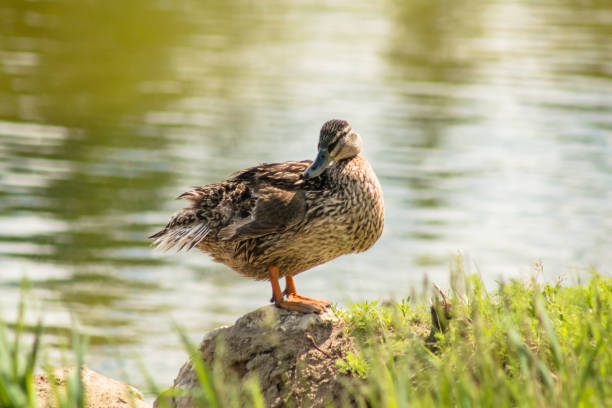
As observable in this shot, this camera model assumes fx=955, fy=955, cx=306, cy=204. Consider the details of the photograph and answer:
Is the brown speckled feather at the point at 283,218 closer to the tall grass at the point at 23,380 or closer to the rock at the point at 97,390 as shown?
the rock at the point at 97,390

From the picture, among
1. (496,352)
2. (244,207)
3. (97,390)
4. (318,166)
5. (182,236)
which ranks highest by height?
(318,166)

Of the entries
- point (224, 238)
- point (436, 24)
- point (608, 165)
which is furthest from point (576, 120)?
point (224, 238)

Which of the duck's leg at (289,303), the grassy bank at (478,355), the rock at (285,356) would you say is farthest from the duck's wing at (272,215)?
the grassy bank at (478,355)

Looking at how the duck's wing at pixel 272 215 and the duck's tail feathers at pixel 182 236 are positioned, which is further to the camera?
the duck's tail feathers at pixel 182 236

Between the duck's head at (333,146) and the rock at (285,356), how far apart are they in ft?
2.76

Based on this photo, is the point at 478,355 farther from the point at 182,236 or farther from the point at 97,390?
the point at 97,390

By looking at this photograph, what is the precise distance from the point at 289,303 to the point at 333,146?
0.96 m

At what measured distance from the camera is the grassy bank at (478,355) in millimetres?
3428

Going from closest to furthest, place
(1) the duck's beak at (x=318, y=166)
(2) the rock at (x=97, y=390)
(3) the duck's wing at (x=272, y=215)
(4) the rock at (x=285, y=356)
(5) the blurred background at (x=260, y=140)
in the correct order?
(4) the rock at (x=285, y=356), (3) the duck's wing at (x=272, y=215), (1) the duck's beak at (x=318, y=166), (2) the rock at (x=97, y=390), (5) the blurred background at (x=260, y=140)

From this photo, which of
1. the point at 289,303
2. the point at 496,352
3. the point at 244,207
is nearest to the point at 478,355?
the point at 496,352

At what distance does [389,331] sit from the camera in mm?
5074

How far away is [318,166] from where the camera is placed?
219 inches

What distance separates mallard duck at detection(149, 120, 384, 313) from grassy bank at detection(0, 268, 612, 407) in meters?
0.41

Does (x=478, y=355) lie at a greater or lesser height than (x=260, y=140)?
lesser
